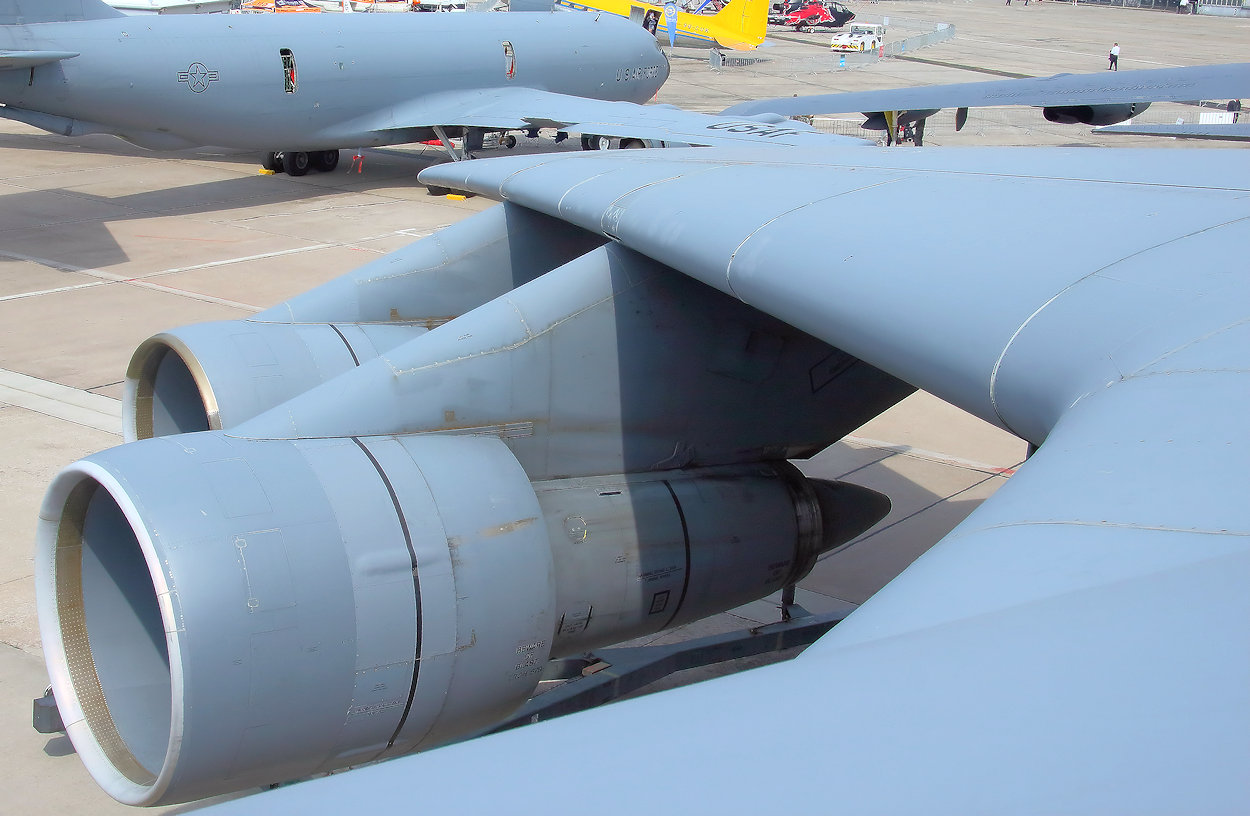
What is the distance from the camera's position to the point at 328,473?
3.93 m

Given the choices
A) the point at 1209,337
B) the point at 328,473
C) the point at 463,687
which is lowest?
the point at 463,687

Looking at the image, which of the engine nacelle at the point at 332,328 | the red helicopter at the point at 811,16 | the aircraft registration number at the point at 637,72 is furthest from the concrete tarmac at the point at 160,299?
the red helicopter at the point at 811,16

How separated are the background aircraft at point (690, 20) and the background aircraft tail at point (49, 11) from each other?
22.9 metres

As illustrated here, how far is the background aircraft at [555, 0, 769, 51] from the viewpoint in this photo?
3719cm

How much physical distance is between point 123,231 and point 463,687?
49.3 feet

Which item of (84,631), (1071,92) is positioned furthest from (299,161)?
(84,631)

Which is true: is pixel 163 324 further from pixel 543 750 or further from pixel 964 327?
pixel 543 750

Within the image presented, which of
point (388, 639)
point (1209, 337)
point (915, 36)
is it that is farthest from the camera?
point (915, 36)

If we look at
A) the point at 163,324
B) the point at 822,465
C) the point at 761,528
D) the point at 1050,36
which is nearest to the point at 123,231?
the point at 163,324

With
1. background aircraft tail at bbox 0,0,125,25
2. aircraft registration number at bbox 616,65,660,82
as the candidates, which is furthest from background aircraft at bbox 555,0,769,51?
background aircraft tail at bbox 0,0,125,25

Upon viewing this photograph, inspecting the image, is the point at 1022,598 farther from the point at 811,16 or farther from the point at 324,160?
the point at 811,16

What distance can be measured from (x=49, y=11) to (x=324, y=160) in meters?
5.83

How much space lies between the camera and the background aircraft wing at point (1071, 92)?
8031mm

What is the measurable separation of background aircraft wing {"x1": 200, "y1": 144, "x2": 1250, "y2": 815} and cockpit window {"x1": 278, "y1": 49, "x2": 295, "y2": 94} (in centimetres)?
1662
